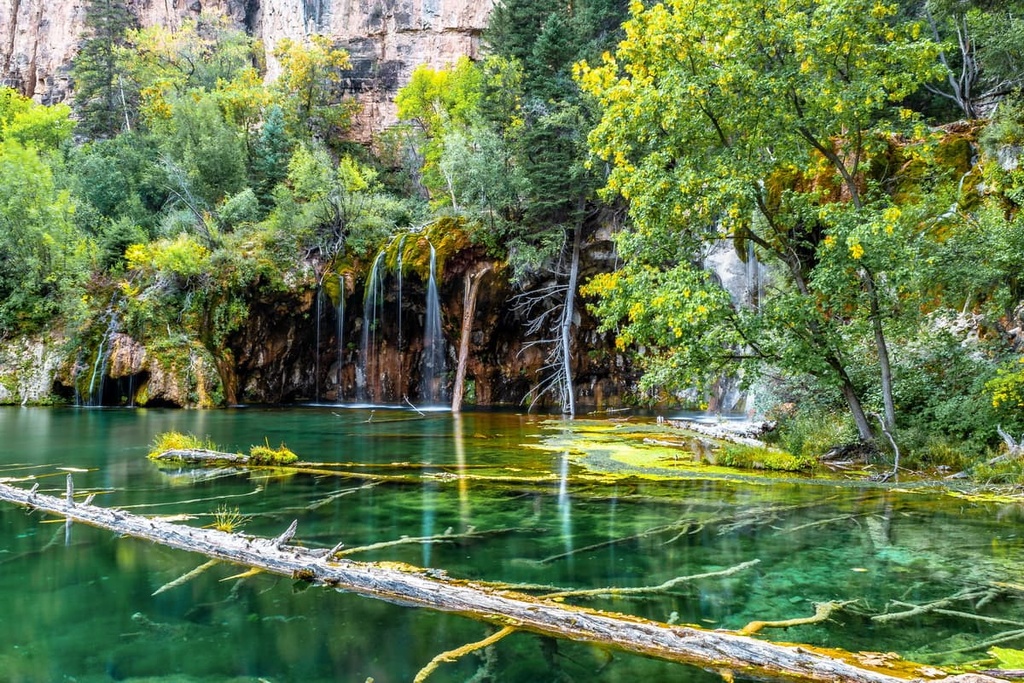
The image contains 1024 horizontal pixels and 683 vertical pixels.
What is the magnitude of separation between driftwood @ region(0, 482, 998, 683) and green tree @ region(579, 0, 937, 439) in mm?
5972

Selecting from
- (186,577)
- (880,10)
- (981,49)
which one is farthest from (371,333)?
(981,49)

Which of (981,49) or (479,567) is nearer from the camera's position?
(479,567)

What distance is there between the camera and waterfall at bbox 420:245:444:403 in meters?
26.3

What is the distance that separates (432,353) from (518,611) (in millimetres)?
23848

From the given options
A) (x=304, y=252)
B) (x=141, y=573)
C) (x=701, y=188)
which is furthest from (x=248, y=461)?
(x=304, y=252)

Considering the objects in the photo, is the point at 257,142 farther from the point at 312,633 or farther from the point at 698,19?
the point at 312,633

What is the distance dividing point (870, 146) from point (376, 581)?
10001 mm

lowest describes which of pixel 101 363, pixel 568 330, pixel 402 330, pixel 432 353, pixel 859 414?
pixel 859 414

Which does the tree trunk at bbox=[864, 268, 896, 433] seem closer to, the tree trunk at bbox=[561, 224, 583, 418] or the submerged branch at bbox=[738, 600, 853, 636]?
Result: the submerged branch at bbox=[738, 600, 853, 636]

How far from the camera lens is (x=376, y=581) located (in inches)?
167

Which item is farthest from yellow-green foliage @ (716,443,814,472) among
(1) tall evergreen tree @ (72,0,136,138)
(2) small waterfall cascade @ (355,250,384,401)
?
(1) tall evergreen tree @ (72,0,136,138)

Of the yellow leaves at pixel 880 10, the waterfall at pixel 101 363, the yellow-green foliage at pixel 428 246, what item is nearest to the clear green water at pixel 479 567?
the yellow leaves at pixel 880 10

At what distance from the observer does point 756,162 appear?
9.88 meters

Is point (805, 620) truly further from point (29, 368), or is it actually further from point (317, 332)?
point (29, 368)
